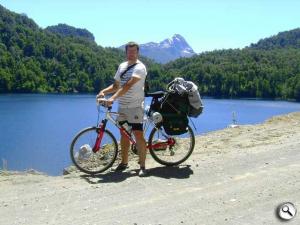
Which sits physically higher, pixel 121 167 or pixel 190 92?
pixel 190 92

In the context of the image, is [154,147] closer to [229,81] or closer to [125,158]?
[125,158]

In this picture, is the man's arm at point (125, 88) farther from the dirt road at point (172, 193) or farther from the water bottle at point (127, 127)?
the dirt road at point (172, 193)

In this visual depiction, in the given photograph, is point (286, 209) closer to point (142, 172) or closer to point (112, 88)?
point (142, 172)

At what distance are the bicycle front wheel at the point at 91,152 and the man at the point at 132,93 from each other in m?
0.25

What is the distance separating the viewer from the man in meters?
7.77

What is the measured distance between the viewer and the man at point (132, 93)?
7.77 meters

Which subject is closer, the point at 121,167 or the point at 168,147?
the point at 121,167

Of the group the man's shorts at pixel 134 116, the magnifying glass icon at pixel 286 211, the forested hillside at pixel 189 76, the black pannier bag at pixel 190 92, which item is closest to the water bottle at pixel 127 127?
the man's shorts at pixel 134 116

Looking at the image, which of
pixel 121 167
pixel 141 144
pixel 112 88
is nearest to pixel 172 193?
pixel 141 144

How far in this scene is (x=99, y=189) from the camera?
7.10m

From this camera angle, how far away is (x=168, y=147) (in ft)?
28.6

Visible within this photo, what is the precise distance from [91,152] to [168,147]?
4.67 ft

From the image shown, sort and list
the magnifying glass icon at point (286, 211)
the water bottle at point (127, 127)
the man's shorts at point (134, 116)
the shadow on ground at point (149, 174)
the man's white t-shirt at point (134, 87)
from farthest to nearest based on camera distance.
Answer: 1. the water bottle at point (127, 127)
2. the man's shorts at point (134, 116)
3. the man's white t-shirt at point (134, 87)
4. the shadow on ground at point (149, 174)
5. the magnifying glass icon at point (286, 211)

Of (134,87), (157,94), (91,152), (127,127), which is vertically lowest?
(91,152)
